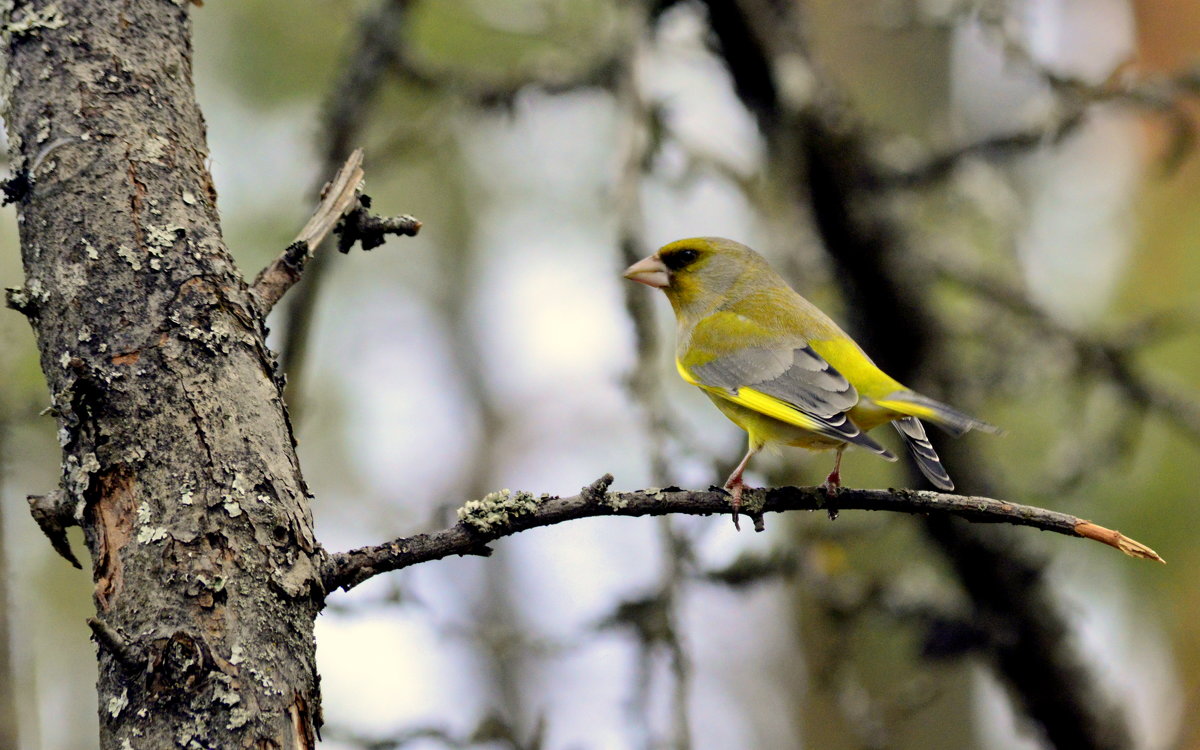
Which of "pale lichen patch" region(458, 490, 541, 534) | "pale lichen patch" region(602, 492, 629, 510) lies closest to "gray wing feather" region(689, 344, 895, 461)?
"pale lichen patch" region(602, 492, 629, 510)

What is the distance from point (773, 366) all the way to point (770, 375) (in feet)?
0.24

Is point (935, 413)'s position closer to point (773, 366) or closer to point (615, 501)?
point (773, 366)

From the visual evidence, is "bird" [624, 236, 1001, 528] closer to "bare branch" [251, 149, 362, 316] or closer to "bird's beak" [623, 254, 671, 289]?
"bird's beak" [623, 254, 671, 289]

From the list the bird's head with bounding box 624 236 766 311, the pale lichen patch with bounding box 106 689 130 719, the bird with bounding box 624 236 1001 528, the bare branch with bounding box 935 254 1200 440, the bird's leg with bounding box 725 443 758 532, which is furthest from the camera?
the bare branch with bounding box 935 254 1200 440

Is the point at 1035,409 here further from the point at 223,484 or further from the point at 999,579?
the point at 223,484

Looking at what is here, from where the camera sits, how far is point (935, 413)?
9.67 feet

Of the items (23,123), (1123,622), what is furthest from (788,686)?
(23,123)

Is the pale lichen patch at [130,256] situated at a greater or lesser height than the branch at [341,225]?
lesser

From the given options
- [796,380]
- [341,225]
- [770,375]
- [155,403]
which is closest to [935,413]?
[796,380]

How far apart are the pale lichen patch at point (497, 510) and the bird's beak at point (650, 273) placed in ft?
6.48

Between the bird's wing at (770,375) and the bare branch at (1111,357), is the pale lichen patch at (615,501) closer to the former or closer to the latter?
the bird's wing at (770,375)

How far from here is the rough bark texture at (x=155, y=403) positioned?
1.70 metres

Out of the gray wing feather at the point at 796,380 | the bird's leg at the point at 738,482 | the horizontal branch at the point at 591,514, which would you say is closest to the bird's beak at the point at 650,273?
the gray wing feather at the point at 796,380

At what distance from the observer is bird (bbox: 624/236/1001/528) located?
3084 millimetres
